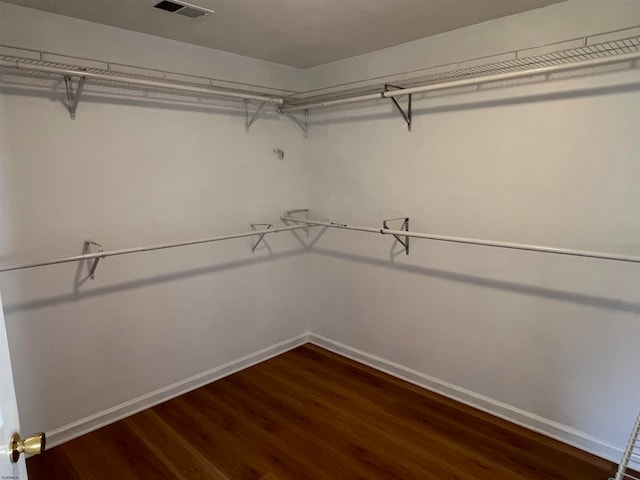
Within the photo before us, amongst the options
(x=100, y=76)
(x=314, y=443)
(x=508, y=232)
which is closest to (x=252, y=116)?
(x=100, y=76)

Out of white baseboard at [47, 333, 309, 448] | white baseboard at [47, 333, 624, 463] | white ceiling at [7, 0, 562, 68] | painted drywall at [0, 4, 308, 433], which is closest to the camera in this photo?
white ceiling at [7, 0, 562, 68]

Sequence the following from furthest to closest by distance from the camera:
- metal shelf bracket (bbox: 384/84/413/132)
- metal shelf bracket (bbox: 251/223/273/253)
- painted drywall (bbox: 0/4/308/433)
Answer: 1. metal shelf bracket (bbox: 251/223/273/253)
2. metal shelf bracket (bbox: 384/84/413/132)
3. painted drywall (bbox: 0/4/308/433)

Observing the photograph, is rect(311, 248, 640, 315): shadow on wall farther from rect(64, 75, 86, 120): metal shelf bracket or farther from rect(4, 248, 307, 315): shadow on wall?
rect(64, 75, 86, 120): metal shelf bracket

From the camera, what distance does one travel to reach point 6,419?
89 centimetres

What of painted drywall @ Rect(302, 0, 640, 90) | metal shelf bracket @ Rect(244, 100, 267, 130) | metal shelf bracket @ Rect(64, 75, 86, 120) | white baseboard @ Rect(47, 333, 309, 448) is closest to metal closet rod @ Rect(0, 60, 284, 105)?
metal shelf bracket @ Rect(64, 75, 86, 120)

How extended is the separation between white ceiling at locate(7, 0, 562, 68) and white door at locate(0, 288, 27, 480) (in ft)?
5.60

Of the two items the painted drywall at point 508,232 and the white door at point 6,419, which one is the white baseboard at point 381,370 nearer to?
the painted drywall at point 508,232

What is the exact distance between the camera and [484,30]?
231 centimetres

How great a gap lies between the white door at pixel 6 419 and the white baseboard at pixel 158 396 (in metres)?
1.65

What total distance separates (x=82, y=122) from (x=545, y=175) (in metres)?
2.48

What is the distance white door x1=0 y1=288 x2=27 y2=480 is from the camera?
0.84 m

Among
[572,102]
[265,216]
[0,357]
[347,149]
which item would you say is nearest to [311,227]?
[265,216]

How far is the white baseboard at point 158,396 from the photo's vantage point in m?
2.36

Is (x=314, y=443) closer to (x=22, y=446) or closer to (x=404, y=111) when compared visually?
(x=22, y=446)
